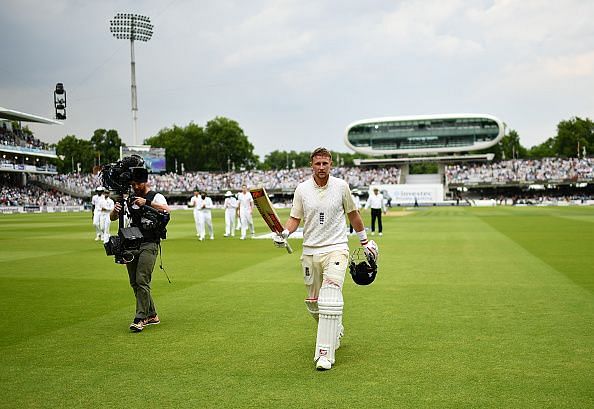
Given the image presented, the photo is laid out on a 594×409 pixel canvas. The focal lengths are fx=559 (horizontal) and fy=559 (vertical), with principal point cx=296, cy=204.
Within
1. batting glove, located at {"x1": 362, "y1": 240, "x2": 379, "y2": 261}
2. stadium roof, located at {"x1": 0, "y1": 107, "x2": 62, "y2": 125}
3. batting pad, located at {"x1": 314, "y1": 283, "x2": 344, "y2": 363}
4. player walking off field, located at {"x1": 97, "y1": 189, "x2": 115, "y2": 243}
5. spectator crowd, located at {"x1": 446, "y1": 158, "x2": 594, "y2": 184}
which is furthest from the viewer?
spectator crowd, located at {"x1": 446, "y1": 158, "x2": 594, "y2": 184}

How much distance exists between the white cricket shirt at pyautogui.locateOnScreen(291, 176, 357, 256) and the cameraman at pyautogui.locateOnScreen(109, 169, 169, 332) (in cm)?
248

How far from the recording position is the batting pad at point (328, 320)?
5820 mm

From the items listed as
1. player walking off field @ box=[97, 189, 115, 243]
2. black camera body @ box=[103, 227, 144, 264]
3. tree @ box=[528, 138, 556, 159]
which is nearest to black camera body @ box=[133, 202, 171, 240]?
black camera body @ box=[103, 227, 144, 264]

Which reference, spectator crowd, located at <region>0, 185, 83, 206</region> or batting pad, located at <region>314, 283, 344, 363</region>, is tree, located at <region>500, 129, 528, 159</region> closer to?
spectator crowd, located at <region>0, 185, 83, 206</region>

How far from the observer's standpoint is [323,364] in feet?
18.7

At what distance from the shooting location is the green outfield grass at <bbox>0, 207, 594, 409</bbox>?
16.4 ft

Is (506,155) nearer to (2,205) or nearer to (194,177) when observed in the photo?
(194,177)

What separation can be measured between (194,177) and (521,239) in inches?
3487

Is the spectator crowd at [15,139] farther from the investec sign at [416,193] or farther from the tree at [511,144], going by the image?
the tree at [511,144]

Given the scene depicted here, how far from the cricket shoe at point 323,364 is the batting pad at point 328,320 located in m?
0.05

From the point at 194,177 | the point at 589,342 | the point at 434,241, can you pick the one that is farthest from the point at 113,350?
the point at 194,177

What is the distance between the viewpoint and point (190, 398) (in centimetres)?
495

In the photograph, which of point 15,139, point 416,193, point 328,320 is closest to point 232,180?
point 416,193

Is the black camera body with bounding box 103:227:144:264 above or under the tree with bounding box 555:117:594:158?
under
